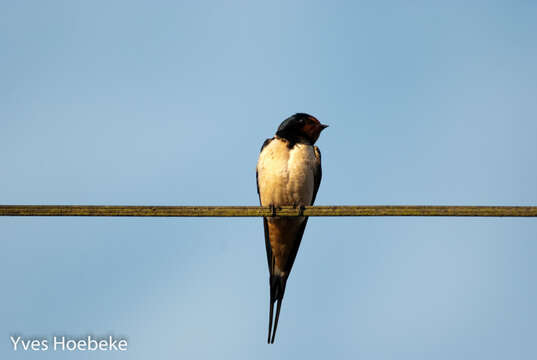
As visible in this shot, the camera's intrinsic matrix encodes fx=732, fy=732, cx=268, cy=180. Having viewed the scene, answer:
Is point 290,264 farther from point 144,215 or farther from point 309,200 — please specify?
point 144,215

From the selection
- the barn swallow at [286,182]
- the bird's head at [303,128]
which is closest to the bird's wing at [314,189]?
the barn swallow at [286,182]

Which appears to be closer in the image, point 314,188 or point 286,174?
point 286,174

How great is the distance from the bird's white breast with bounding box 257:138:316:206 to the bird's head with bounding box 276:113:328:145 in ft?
0.62

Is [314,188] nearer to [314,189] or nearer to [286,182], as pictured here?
[314,189]

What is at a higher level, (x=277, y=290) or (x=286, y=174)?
(x=286, y=174)

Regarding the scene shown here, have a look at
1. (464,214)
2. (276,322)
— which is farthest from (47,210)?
(276,322)

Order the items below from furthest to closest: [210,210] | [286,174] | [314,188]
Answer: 1. [314,188]
2. [286,174]
3. [210,210]

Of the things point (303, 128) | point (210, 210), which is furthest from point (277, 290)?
point (210, 210)

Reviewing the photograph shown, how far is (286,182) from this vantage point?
20.2ft

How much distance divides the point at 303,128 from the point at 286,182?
0.63 m

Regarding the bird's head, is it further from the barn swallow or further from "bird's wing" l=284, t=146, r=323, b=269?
"bird's wing" l=284, t=146, r=323, b=269

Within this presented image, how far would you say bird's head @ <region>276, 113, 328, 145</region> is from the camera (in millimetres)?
6508

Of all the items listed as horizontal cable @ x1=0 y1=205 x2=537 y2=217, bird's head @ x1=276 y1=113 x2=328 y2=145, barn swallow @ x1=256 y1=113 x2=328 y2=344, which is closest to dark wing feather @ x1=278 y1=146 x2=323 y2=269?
barn swallow @ x1=256 y1=113 x2=328 y2=344

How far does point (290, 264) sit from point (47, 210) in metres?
3.87
